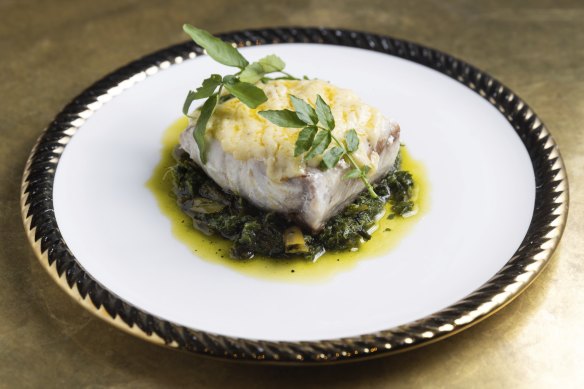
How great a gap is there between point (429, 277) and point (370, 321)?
0.46m

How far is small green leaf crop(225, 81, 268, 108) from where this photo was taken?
398 cm

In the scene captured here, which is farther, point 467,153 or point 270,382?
point 467,153

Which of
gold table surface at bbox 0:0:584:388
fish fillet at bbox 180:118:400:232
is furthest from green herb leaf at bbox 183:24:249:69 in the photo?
gold table surface at bbox 0:0:584:388

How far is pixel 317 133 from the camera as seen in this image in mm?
3814

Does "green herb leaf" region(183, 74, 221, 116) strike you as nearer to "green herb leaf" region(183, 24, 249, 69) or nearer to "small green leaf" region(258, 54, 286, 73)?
"green herb leaf" region(183, 24, 249, 69)

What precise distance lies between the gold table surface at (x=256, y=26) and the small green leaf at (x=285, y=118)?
119 centimetres

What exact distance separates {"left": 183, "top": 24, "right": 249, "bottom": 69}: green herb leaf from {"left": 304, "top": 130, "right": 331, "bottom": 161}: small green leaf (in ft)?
2.54

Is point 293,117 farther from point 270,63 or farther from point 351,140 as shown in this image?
point 270,63

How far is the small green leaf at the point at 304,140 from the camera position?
12.2ft

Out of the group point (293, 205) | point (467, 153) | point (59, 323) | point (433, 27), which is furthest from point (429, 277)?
point (433, 27)

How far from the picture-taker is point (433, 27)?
632 cm

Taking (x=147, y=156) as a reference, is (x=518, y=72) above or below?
above

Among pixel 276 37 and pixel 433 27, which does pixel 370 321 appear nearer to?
pixel 276 37

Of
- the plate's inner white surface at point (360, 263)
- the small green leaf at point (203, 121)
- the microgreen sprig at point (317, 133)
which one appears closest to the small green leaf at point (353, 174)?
the microgreen sprig at point (317, 133)
